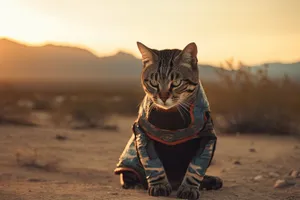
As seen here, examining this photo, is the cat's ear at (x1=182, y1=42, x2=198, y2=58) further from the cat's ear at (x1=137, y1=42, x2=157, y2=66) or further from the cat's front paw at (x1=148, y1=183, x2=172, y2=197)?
the cat's front paw at (x1=148, y1=183, x2=172, y2=197)

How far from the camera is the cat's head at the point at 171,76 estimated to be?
425 cm

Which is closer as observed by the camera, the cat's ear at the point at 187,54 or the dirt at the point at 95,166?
the cat's ear at the point at 187,54

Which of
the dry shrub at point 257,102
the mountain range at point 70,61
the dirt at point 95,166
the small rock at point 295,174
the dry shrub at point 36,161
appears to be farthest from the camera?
the mountain range at point 70,61

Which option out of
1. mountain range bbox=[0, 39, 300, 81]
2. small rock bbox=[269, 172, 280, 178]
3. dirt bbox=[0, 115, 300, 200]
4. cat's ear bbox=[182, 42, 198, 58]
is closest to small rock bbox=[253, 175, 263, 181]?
dirt bbox=[0, 115, 300, 200]

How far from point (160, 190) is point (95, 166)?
130 inches

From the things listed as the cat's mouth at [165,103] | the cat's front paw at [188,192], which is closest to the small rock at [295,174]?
the cat's front paw at [188,192]

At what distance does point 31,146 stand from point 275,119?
5971 millimetres

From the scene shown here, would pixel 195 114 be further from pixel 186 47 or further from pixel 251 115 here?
pixel 251 115

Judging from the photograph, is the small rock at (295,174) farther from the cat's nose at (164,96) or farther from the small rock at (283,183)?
the cat's nose at (164,96)

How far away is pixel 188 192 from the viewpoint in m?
4.35

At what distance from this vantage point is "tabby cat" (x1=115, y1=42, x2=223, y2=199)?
14.1ft

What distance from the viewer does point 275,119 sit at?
445 inches

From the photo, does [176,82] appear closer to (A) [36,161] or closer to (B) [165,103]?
(B) [165,103]

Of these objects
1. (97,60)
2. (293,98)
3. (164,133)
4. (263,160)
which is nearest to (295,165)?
(263,160)
